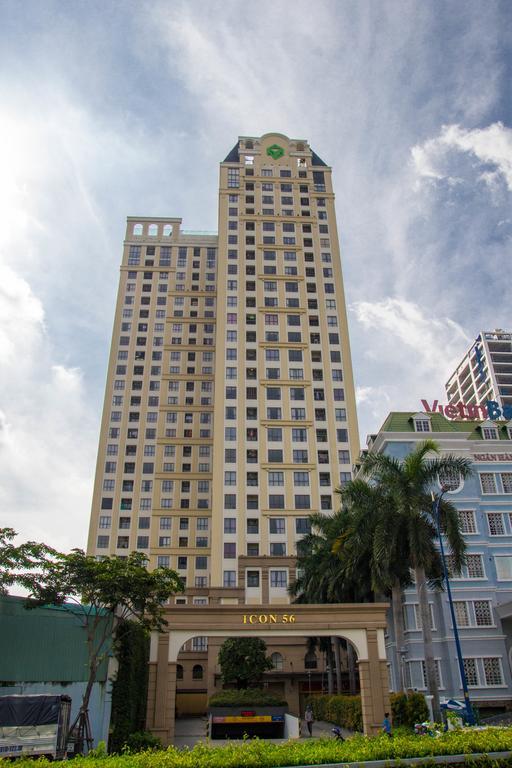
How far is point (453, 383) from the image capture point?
153 metres

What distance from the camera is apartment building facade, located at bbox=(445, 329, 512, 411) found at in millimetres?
131250

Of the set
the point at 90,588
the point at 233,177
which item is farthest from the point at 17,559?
the point at 233,177

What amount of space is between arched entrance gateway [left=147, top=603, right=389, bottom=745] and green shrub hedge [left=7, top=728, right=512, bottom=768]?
67.7 ft

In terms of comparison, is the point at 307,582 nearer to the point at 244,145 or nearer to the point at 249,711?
the point at 249,711

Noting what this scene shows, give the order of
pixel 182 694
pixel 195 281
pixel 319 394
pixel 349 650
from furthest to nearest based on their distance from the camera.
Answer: pixel 195 281 → pixel 319 394 → pixel 182 694 → pixel 349 650

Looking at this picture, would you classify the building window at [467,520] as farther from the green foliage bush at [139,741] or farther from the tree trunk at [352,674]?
the green foliage bush at [139,741]

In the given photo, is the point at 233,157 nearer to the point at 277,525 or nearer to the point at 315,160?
the point at 315,160

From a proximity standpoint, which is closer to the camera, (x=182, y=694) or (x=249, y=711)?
(x=249, y=711)

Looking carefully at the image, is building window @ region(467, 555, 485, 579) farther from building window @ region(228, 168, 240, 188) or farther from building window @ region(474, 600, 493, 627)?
building window @ region(228, 168, 240, 188)

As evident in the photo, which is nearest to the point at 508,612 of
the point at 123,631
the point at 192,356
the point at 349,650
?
the point at 349,650

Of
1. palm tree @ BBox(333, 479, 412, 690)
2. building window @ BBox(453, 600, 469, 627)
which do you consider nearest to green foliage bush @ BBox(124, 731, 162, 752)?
palm tree @ BBox(333, 479, 412, 690)

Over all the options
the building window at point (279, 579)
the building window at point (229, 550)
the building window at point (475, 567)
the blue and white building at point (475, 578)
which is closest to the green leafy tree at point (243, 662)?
the blue and white building at point (475, 578)

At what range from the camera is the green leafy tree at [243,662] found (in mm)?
50656

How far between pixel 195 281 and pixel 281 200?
840 inches
